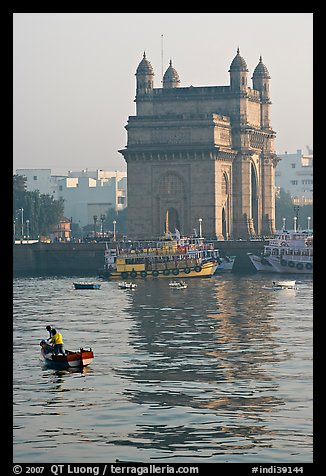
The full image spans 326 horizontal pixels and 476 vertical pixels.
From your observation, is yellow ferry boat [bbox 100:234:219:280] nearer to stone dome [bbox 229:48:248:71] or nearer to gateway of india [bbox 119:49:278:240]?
gateway of india [bbox 119:49:278:240]

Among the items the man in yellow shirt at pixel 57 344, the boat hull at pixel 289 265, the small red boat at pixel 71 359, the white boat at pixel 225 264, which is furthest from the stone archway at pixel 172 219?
the small red boat at pixel 71 359

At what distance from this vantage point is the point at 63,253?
152m

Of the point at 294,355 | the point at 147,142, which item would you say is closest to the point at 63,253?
the point at 147,142

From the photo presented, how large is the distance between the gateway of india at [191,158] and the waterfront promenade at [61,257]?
8895 mm

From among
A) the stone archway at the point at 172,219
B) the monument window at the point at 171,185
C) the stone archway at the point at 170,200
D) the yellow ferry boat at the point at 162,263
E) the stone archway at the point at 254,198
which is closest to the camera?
the yellow ferry boat at the point at 162,263

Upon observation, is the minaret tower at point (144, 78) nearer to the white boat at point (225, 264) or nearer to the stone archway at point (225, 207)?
the stone archway at point (225, 207)

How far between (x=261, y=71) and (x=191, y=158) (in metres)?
24.2

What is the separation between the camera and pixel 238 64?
163750mm

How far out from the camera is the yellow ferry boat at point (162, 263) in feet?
441

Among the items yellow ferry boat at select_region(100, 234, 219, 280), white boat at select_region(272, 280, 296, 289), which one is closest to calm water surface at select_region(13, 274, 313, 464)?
white boat at select_region(272, 280, 296, 289)

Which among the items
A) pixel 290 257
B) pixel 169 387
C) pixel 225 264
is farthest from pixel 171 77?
pixel 169 387
